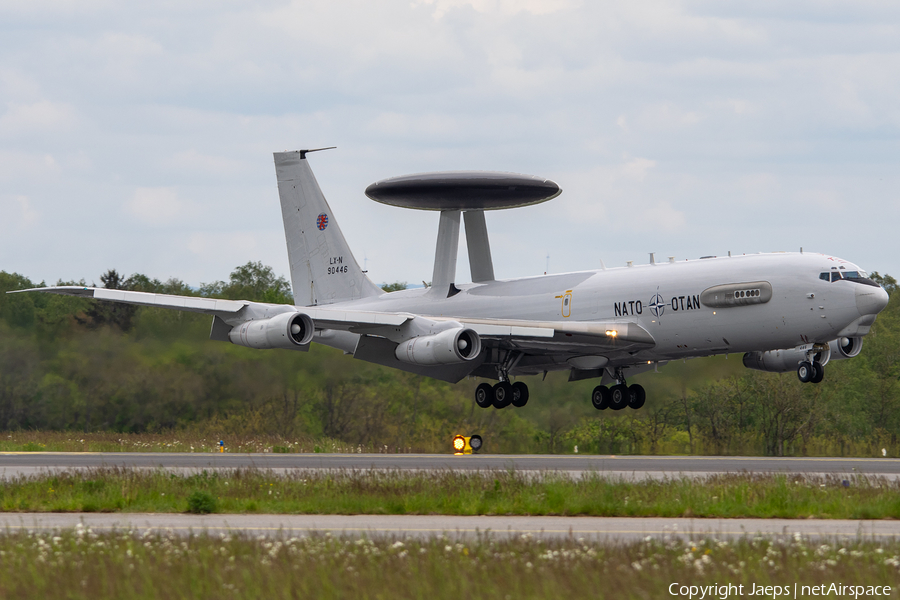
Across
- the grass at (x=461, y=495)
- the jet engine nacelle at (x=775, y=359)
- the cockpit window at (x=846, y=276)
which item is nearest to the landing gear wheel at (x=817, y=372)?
the cockpit window at (x=846, y=276)

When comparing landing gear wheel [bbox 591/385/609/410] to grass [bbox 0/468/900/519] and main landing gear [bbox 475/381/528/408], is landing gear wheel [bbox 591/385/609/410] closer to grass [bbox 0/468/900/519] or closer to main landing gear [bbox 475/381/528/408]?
main landing gear [bbox 475/381/528/408]

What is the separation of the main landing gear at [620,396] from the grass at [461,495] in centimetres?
1748

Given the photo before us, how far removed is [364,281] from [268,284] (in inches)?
3049

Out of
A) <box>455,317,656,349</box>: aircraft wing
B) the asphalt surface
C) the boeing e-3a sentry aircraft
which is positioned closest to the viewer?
the asphalt surface

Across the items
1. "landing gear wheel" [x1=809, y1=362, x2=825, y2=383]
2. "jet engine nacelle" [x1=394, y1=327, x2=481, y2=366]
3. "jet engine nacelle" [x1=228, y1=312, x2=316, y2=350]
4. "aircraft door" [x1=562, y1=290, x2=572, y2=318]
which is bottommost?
"landing gear wheel" [x1=809, y1=362, x2=825, y2=383]

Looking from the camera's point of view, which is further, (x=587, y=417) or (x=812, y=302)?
(x=587, y=417)

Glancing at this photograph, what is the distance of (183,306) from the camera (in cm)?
4116

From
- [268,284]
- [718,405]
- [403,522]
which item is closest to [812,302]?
[403,522]

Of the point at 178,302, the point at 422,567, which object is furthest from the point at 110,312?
the point at 422,567

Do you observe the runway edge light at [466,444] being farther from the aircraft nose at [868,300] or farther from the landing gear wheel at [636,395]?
the aircraft nose at [868,300]

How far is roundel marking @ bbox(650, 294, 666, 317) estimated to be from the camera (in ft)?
123

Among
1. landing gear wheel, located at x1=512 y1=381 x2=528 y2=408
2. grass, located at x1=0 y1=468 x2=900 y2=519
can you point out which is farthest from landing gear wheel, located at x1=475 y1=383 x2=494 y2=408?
grass, located at x1=0 y1=468 x2=900 y2=519

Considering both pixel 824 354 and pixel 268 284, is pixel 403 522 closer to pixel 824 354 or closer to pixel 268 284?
pixel 824 354

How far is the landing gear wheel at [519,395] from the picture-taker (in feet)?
145
